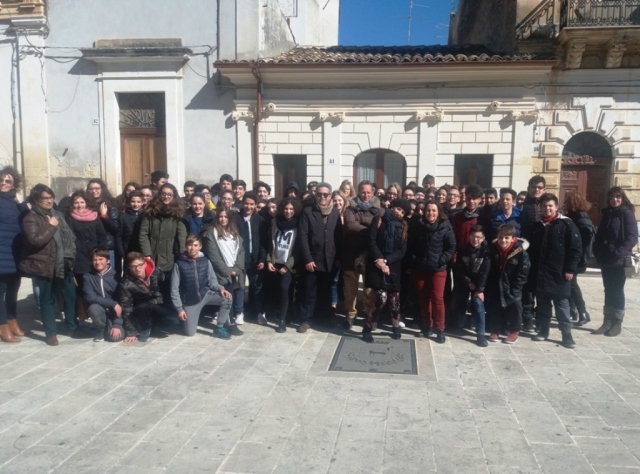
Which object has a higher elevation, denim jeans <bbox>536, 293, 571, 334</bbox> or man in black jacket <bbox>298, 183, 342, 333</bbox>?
man in black jacket <bbox>298, 183, 342, 333</bbox>

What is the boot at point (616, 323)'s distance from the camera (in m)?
6.59

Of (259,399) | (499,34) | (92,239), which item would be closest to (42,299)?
(92,239)

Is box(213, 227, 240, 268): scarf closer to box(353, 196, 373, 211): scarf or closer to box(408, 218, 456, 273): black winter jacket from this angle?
box(353, 196, 373, 211): scarf

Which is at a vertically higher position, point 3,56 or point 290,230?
point 3,56

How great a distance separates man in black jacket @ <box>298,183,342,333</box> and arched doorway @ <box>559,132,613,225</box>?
25.6 ft

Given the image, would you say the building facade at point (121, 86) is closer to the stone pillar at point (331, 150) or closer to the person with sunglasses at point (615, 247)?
the stone pillar at point (331, 150)

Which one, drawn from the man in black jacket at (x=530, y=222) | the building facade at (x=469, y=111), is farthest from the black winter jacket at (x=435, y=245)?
the building facade at (x=469, y=111)

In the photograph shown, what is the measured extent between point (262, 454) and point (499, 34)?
13.3 meters

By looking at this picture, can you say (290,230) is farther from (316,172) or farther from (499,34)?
(499,34)

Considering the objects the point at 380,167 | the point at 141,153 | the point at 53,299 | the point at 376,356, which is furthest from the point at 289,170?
the point at 376,356

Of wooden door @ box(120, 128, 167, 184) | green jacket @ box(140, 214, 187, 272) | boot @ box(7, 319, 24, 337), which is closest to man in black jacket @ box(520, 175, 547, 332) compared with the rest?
green jacket @ box(140, 214, 187, 272)

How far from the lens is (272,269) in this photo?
22.2ft

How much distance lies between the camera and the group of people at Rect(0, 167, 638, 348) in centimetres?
612

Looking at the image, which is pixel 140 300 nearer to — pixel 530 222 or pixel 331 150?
pixel 530 222
